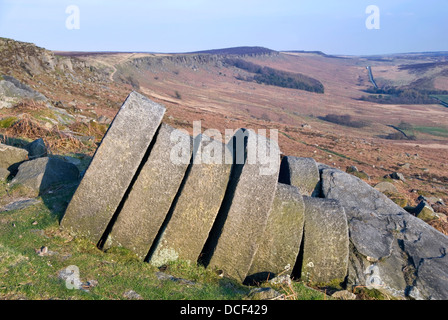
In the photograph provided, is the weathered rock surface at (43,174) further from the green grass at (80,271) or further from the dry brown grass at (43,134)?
the dry brown grass at (43,134)

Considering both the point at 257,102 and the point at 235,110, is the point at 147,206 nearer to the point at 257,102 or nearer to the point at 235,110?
the point at 235,110

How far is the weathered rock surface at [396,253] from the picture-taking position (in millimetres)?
6340

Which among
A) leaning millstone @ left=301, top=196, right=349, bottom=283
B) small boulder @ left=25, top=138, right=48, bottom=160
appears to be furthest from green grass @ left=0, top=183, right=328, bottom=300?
small boulder @ left=25, top=138, right=48, bottom=160

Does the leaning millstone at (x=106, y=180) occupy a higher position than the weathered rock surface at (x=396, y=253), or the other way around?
the leaning millstone at (x=106, y=180)

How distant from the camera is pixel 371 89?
361ft

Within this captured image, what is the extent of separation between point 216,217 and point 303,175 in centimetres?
320

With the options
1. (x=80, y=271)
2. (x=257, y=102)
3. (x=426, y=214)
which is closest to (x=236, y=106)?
(x=257, y=102)

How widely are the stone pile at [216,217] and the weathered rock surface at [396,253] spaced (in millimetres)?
21

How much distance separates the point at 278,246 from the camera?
21.3 ft

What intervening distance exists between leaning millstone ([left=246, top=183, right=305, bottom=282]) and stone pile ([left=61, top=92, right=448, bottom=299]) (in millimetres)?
18

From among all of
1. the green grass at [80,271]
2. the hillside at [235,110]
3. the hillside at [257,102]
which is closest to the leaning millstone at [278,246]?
the green grass at [80,271]

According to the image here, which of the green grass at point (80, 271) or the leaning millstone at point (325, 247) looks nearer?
the green grass at point (80, 271)

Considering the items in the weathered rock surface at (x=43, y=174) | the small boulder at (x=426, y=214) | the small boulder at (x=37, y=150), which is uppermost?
the small boulder at (x=37, y=150)
